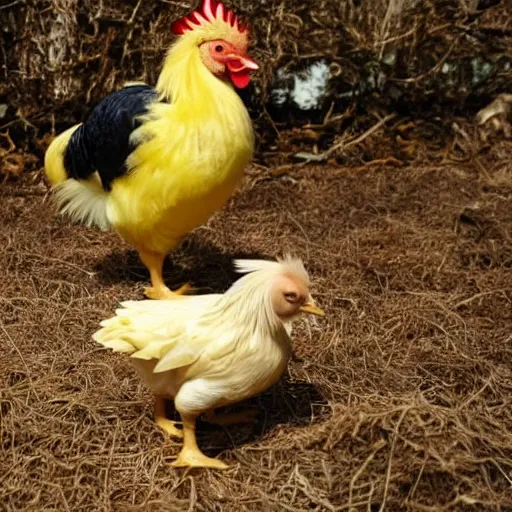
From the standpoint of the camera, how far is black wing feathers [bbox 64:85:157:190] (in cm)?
384

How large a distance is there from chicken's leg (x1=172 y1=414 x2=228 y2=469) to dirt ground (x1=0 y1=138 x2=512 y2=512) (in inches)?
2.2

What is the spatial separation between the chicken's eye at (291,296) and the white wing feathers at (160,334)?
1.01ft

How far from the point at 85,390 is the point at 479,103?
4179 mm

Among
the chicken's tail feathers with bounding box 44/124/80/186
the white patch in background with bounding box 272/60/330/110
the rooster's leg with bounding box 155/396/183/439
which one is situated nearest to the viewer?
the rooster's leg with bounding box 155/396/183/439

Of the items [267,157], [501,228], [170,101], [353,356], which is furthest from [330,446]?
[267,157]

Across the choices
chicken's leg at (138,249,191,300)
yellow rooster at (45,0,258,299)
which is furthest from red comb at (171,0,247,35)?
chicken's leg at (138,249,191,300)

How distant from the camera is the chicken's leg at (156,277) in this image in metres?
4.12

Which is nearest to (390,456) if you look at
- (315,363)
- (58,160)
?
(315,363)

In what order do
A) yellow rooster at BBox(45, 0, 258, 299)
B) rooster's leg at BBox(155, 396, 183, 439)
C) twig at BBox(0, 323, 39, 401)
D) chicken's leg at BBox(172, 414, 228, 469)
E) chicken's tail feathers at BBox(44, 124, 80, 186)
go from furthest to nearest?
1. chicken's tail feathers at BBox(44, 124, 80, 186)
2. yellow rooster at BBox(45, 0, 258, 299)
3. twig at BBox(0, 323, 39, 401)
4. rooster's leg at BBox(155, 396, 183, 439)
5. chicken's leg at BBox(172, 414, 228, 469)

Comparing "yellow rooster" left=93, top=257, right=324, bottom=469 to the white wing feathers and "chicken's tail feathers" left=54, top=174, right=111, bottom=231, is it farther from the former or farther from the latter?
"chicken's tail feathers" left=54, top=174, right=111, bottom=231

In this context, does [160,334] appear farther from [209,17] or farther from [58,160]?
[58,160]

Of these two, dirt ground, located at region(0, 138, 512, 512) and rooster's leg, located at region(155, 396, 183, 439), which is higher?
rooster's leg, located at region(155, 396, 183, 439)

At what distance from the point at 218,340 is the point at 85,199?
5.68ft

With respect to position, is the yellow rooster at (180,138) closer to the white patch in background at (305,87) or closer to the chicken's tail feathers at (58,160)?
the chicken's tail feathers at (58,160)
